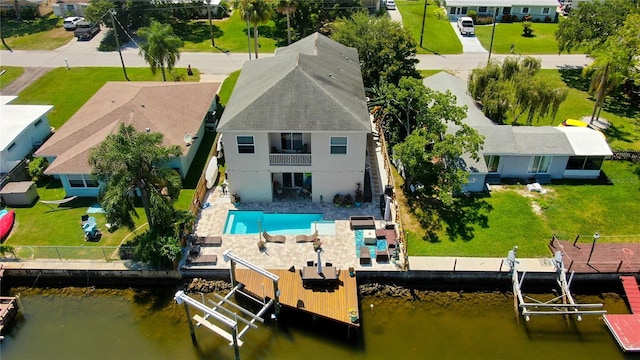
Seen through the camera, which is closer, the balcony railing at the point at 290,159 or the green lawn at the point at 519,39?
the balcony railing at the point at 290,159

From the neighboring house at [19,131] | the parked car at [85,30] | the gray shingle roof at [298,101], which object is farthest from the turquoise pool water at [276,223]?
the parked car at [85,30]

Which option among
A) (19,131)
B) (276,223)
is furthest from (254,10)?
(276,223)

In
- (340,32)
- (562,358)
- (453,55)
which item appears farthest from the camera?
(453,55)

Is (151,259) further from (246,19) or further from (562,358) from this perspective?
(246,19)

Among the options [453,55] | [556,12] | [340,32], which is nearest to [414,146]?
[340,32]

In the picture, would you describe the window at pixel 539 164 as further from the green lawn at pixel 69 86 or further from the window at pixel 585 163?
the green lawn at pixel 69 86

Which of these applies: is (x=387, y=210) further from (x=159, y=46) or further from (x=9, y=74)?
(x=9, y=74)

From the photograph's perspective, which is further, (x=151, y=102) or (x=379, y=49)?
(x=379, y=49)
